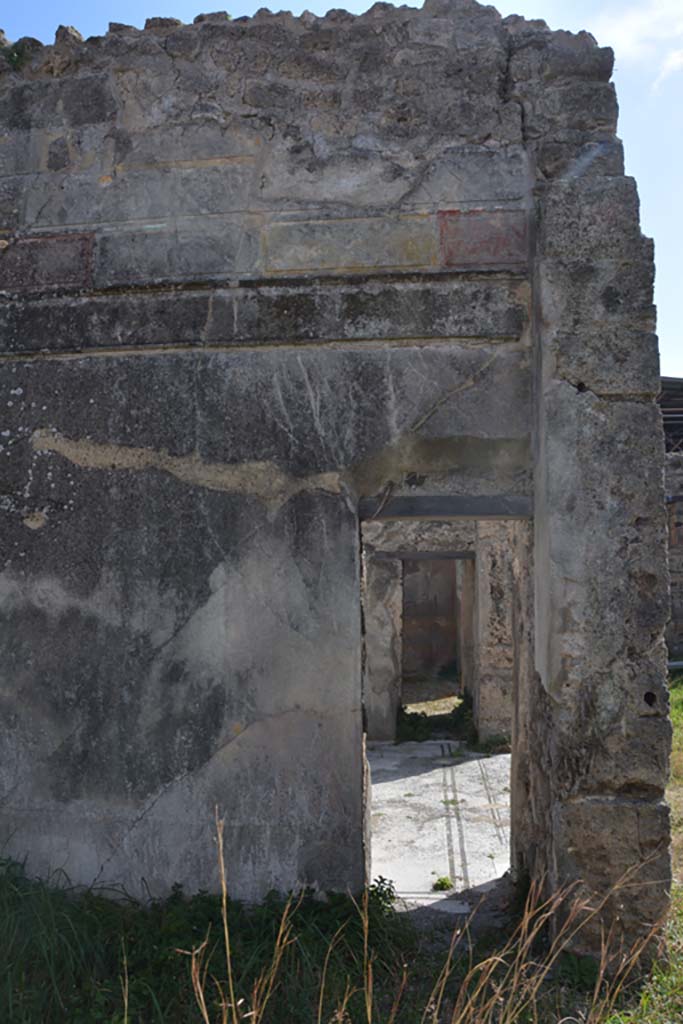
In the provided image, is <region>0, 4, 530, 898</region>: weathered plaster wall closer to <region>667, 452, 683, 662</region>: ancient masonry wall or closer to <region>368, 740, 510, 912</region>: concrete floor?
<region>368, 740, 510, 912</region>: concrete floor

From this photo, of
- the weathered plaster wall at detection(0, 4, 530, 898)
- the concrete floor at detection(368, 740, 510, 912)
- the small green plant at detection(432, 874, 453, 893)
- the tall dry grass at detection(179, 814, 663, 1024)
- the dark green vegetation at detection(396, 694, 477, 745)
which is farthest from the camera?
the dark green vegetation at detection(396, 694, 477, 745)

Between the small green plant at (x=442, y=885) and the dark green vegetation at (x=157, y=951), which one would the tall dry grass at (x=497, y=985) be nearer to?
the dark green vegetation at (x=157, y=951)

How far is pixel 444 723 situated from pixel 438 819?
147 inches

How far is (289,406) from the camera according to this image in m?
3.23

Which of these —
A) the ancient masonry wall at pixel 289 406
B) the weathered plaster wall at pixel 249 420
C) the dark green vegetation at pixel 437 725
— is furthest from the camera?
the dark green vegetation at pixel 437 725

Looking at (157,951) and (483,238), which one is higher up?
(483,238)

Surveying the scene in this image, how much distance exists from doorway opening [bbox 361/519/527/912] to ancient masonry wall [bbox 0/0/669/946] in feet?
2.45

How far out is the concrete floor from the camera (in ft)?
14.7

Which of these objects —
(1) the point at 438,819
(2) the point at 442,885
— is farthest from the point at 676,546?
(2) the point at 442,885

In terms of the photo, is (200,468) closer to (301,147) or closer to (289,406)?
(289,406)

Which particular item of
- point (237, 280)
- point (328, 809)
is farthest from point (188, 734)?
point (237, 280)

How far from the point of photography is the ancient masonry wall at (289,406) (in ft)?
9.96

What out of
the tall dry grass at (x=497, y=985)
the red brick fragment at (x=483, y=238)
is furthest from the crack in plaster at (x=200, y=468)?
the tall dry grass at (x=497, y=985)

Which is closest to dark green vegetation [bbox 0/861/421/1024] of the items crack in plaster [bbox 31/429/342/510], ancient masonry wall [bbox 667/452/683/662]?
crack in plaster [bbox 31/429/342/510]
